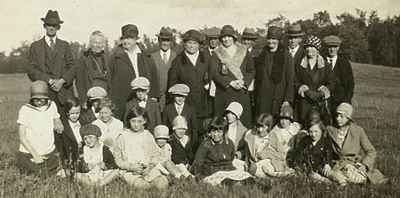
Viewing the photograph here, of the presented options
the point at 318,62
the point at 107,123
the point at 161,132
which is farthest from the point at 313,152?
the point at 107,123

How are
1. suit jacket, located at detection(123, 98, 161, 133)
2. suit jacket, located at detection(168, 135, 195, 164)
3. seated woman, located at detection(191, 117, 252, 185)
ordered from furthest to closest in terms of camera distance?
1. suit jacket, located at detection(123, 98, 161, 133)
2. suit jacket, located at detection(168, 135, 195, 164)
3. seated woman, located at detection(191, 117, 252, 185)

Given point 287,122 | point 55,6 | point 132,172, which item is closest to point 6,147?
point 55,6

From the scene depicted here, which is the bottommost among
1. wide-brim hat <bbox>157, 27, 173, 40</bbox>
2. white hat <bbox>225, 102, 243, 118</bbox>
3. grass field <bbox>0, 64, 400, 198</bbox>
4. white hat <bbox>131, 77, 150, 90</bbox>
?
grass field <bbox>0, 64, 400, 198</bbox>

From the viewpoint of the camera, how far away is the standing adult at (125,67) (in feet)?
28.0

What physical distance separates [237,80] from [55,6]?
147 inches

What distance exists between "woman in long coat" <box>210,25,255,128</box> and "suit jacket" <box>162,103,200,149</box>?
523 millimetres

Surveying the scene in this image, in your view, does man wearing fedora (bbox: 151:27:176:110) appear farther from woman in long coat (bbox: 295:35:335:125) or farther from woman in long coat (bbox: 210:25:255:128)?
woman in long coat (bbox: 295:35:335:125)

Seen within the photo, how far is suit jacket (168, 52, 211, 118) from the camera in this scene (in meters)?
8.67

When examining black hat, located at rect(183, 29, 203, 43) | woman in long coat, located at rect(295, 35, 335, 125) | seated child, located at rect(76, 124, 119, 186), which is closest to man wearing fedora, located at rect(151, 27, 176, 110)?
black hat, located at rect(183, 29, 203, 43)

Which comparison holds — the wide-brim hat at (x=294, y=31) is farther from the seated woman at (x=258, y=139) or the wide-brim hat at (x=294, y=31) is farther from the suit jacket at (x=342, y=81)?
the seated woman at (x=258, y=139)

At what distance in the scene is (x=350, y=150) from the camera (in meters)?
7.57

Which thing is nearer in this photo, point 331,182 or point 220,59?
point 331,182

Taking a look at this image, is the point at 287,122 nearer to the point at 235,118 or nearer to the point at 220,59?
the point at 235,118

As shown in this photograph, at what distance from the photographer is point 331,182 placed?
23.2 ft
